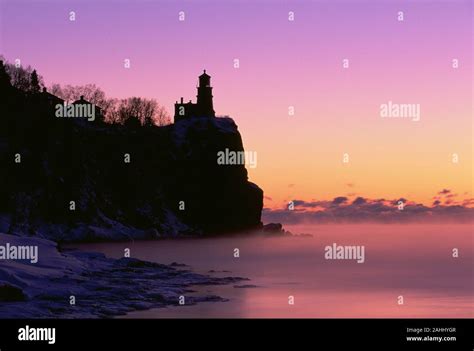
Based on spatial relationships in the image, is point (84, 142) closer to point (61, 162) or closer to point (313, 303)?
point (61, 162)

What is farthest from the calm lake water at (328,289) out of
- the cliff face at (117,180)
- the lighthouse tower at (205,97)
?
the lighthouse tower at (205,97)

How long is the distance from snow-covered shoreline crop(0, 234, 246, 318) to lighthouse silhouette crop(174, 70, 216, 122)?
11149 cm

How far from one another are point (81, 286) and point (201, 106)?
13073 centimetres

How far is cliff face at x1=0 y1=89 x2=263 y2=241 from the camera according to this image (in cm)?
11556

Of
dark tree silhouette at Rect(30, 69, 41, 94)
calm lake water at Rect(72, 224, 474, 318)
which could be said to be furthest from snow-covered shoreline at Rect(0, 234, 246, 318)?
dark tree silhouette at Rect(30, 69, 41, 94)

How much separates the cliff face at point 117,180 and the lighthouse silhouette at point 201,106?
10.3ft

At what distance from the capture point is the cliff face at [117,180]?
11556 cm

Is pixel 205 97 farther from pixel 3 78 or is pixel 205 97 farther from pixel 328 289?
pixel 328 289
